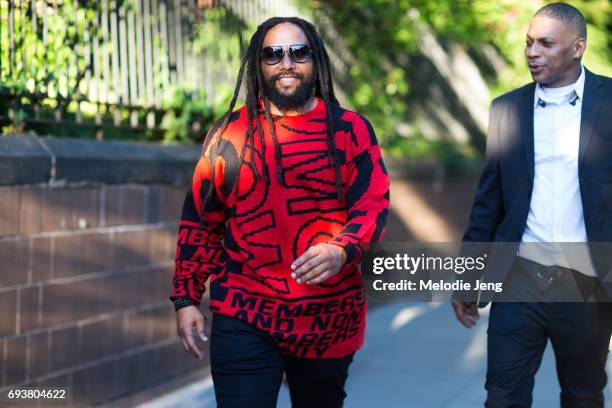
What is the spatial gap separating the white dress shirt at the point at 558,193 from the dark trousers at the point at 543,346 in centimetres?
19

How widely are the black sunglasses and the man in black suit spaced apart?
103cm

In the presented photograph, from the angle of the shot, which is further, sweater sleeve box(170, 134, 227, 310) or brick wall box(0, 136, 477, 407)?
brick wall box(0, 136, 477, 407)

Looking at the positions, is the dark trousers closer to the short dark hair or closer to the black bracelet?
the short dark hair

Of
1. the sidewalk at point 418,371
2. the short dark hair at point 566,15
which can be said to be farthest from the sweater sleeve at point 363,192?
the sidewalk at point 418,371

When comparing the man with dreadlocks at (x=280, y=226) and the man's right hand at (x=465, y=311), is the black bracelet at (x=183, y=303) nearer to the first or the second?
the man with dreadlocks at (x=280, y=226)

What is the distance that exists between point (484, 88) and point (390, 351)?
664cm

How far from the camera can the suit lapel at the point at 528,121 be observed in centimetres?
379

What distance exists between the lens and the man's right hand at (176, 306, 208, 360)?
326 cm

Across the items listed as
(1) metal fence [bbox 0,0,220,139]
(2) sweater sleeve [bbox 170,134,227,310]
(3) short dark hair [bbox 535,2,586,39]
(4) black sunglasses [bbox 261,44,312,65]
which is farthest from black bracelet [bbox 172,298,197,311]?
(1) metal fence [bbox 0,0,220,139]

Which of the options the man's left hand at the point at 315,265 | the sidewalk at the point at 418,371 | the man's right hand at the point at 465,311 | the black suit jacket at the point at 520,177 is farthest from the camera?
the sidewalk at the point at 418,371

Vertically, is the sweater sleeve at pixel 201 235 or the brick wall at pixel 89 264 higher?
the sweater sleeve at pixel 201 235

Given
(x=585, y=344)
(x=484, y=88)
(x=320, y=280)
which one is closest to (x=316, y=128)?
(x=320, y=280)

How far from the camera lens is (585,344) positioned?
374cm

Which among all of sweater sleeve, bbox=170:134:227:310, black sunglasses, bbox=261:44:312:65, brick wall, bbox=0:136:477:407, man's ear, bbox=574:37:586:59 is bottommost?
brick wall, bbox=0:136:477:407
